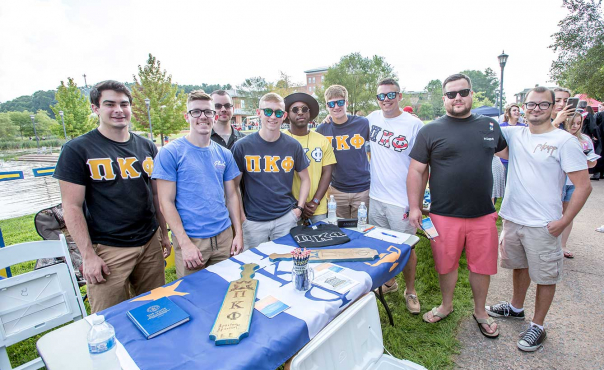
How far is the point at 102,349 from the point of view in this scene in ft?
3.90

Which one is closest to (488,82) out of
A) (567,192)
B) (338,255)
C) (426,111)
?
(426,111)

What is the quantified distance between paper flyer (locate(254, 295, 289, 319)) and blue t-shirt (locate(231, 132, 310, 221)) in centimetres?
126

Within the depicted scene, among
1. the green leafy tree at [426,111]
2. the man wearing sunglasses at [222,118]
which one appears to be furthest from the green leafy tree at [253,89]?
the man wearing sunglasses at [222,118]

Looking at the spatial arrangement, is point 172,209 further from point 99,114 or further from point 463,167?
point 463,167

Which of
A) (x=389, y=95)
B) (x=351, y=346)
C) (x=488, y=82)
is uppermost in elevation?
(x=488, y=82)

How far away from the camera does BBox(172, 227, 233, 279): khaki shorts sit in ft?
7.97

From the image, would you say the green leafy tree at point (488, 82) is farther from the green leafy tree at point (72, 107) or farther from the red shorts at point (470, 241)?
the red shorts at point (470, 241)

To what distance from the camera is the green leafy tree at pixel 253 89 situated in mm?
48438

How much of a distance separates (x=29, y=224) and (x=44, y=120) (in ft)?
209

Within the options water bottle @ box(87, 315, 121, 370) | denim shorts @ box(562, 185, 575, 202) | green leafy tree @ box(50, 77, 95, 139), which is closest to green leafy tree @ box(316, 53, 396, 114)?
green leafy tree @ box(50, 77, 95, 139)

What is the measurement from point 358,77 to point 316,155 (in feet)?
143

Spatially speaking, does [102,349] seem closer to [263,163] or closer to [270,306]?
[270,306]

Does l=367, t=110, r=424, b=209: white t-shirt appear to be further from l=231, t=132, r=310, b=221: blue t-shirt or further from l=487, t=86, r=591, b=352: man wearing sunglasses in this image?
l=231, t=132, r=310, b=221: blue t-shirt

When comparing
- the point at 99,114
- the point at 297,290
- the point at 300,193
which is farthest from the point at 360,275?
the point at 99,114
